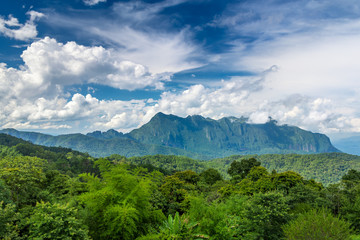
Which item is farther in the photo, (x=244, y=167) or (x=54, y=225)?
(x=244, y=167)

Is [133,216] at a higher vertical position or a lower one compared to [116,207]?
lower

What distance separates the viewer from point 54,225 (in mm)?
8914

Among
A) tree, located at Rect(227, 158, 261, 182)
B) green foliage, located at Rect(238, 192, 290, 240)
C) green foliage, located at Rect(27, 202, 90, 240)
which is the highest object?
green foliage, located at Rect(27, 202, 90, 240)

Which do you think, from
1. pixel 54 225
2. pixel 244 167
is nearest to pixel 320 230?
pixel 54 225

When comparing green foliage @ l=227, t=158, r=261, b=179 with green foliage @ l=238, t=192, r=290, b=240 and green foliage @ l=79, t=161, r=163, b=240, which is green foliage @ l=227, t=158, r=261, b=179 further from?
green foliage @ l=79, t=161, r=163, b=240

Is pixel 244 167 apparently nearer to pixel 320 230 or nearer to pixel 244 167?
pixel 244 167

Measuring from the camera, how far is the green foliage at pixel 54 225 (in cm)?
877

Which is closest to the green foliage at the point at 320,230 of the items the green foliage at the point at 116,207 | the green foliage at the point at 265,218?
the green foliage at the point at 265,218

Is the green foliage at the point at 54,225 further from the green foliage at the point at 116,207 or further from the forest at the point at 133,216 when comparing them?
the green foliage at the point at 116,207

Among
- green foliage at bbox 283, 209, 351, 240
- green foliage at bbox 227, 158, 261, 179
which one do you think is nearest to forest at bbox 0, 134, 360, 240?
green foliage at bbox 283, 209, 351, 240

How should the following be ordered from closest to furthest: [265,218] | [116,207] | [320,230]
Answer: [320,230]
[116,207]
[265,218]

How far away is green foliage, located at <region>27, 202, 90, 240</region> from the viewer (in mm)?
8766

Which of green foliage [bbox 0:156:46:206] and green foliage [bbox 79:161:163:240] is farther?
green foliage [bbox 0:156:46:206]

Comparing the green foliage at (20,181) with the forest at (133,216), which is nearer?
the forest at (133,216)
